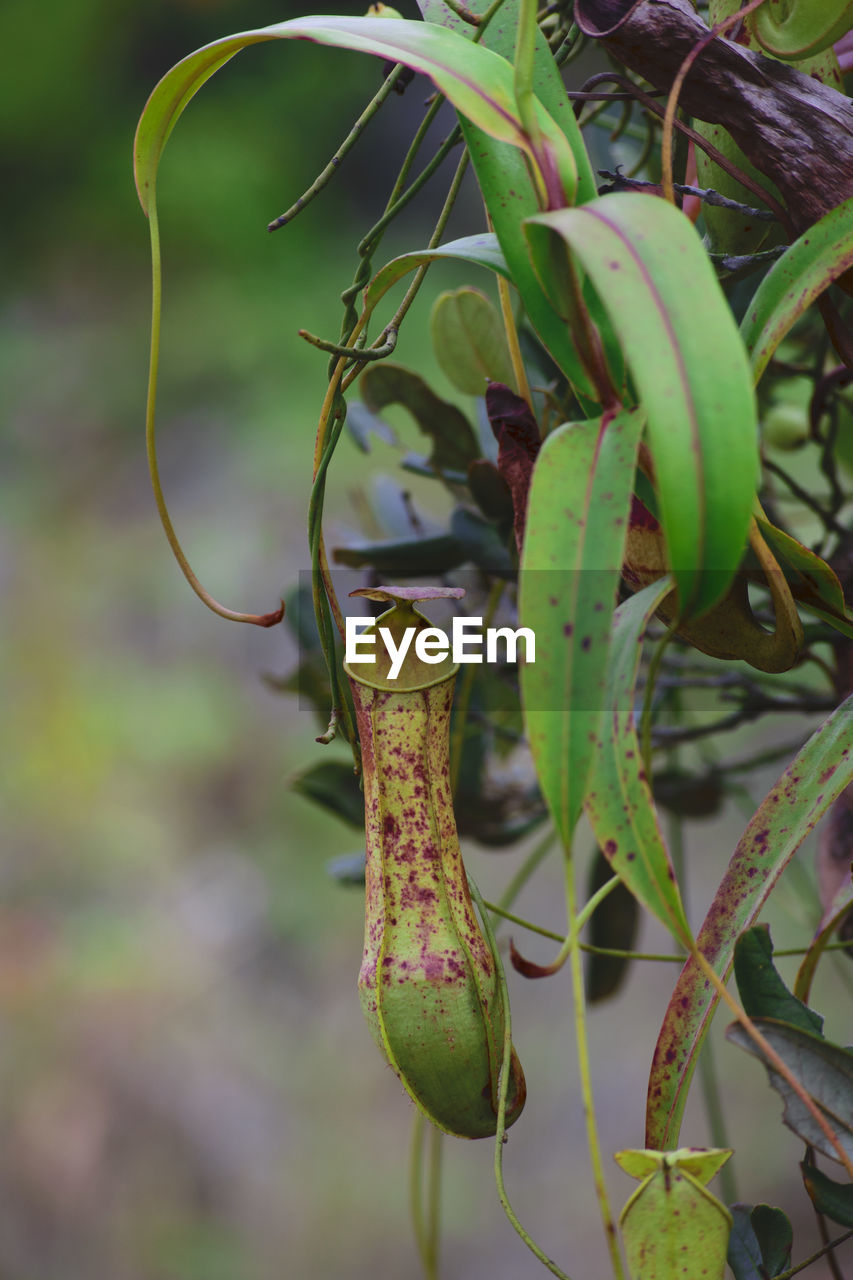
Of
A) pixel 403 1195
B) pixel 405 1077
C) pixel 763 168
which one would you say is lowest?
pixel 403 1195

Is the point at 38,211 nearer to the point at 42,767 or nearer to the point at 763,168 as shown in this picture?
the point at 42,767

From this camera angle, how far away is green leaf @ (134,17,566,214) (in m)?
0.20

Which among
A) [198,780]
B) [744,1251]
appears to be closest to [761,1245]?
[744,1251]

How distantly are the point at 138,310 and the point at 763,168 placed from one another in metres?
1.99

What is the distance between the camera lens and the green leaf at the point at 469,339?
457mm

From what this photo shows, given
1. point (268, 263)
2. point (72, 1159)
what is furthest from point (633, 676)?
point (268, 263)

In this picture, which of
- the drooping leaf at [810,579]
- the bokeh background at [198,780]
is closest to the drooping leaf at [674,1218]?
the drooping leaf at [810,579]

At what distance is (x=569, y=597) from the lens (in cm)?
18

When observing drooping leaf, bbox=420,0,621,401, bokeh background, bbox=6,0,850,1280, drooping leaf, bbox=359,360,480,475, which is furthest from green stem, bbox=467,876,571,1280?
bokeh background, bbox=6,0,850,1280

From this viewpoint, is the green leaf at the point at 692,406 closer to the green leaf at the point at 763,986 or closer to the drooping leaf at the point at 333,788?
the green leaf at the point at 763,986

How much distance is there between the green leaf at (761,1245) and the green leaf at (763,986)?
0.16 ft

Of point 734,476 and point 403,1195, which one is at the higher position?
point 734,476

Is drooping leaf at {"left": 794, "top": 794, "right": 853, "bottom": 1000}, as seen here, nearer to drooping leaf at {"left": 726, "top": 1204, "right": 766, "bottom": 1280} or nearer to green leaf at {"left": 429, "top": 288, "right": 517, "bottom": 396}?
drooping leaf at {"left": 726, "top": 1204, "right": 766, "bottom": 1280}

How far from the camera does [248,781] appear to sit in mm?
1578
